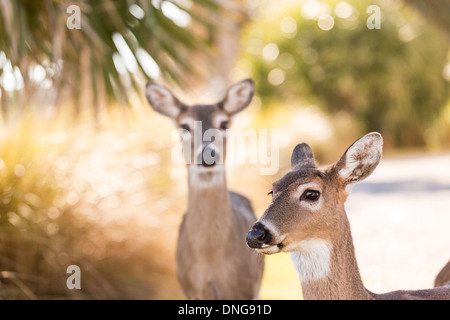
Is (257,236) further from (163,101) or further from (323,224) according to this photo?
(163,101)

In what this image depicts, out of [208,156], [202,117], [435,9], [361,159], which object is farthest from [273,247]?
[435,9]

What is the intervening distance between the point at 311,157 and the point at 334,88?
61.3 ft

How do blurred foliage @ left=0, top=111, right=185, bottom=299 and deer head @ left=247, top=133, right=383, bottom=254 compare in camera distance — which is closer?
deer head @ left=247, top=133, right=383, bottom=254

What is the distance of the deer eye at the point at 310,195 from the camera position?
3039mm

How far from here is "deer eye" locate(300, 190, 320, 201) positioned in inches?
120

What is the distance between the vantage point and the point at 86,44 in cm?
641

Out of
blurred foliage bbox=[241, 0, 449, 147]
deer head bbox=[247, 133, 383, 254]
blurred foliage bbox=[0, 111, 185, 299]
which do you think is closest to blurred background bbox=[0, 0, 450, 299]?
blurred foliage bbox=[0, 111, 185, 299]

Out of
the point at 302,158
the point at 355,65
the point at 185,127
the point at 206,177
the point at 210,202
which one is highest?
the point at 355,65

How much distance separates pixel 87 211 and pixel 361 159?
12.4 ft

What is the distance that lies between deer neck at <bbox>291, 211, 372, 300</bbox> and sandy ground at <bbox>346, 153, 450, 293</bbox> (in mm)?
1364

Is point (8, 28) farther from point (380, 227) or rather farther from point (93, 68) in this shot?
point (380, 227)

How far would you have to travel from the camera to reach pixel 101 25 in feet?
21.5

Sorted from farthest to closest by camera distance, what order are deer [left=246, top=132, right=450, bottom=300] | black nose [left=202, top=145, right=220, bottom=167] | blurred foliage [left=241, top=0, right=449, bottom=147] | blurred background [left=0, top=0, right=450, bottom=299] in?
blurred foliage [left=241, top=0, right=449, bottom=147] → blurred background [left=0, top=0, right=450, bottom=299] → black nose [left=202, top=145, right=220, bottom=167] → deer [left=246, top=132, right=450, bottom=300]

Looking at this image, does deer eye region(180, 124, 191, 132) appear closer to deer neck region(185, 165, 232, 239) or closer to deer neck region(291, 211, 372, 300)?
deer neck region(185, 165, 232, 239)
